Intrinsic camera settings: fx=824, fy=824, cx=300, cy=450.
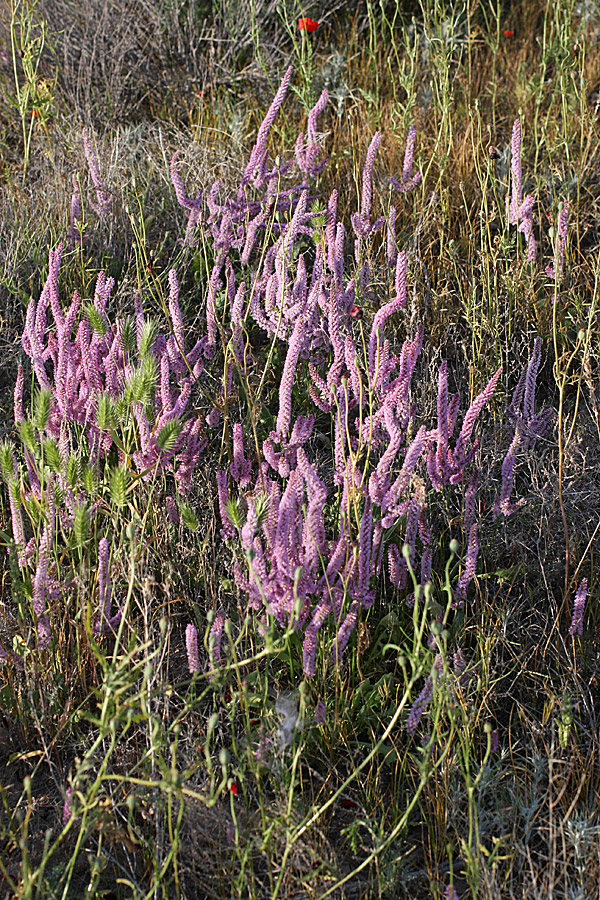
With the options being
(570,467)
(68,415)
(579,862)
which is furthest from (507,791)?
(68,415)

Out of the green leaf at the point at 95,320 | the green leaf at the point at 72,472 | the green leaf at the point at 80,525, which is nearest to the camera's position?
the green leaf at the point at 80,525

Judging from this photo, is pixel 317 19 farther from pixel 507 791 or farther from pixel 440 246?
pixel 507 791

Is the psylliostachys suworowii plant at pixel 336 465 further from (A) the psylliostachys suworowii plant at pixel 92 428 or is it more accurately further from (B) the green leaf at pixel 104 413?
(B) the green leaf at pixel 104 413

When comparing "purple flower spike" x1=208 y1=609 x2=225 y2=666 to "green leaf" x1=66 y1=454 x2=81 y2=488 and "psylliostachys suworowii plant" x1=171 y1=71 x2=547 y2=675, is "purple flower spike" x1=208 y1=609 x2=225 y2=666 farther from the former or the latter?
"green leaf" x1=66 y1=454 x2=81 y2=488

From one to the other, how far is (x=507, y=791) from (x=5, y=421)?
1670 millimetres

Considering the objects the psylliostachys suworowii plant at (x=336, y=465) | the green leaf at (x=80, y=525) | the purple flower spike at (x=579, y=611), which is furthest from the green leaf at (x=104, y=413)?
the purple flower spike at (x=579, y=611)

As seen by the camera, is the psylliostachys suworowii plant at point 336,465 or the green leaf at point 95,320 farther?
the green leaf at point 95,320

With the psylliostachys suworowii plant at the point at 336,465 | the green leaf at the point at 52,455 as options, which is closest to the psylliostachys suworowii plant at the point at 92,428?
the green leaf at the point at 52,455

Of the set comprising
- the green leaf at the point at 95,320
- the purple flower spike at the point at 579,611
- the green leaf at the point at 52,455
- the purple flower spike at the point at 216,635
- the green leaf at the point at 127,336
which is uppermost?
the green leaf at the point at 95,320

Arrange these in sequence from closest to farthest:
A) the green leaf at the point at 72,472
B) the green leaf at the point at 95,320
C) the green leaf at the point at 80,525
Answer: the green leaf at the point at 80,525 → the green leaf at the point at 72,472 → the green leaf at the point at 95,320

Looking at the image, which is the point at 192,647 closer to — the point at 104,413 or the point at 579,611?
the point at 104,413

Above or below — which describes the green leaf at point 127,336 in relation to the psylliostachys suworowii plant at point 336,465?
above

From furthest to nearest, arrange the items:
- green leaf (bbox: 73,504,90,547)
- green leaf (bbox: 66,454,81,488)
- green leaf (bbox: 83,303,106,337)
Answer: green leaf (bbox: 83,303,106,337) < green leaf (bbox: 66,454,81,488) < green leaf (bbox: 73,504,90,547)

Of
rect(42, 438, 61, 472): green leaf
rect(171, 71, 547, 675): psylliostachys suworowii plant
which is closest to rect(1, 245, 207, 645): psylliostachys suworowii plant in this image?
rect(42, 438, 61, 472): green leaf
